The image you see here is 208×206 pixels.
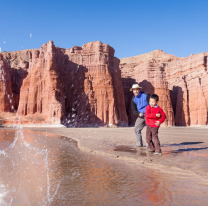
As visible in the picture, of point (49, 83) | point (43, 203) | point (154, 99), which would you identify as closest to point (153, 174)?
point (43, 203)

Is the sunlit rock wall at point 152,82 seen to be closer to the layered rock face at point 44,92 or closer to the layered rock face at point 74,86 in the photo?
the layered rock face at point 74,86

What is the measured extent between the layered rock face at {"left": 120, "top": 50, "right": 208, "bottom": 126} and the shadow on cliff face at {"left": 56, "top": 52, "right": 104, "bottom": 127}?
1707 cm

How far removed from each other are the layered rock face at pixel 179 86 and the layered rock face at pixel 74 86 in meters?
10.7

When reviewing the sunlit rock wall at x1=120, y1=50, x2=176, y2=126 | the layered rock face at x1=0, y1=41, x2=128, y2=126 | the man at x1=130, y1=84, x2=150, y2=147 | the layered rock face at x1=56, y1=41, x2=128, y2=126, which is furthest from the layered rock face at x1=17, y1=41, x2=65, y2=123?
the man at x1=130, y1=84, x2=150, y2=147

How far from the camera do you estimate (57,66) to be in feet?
151

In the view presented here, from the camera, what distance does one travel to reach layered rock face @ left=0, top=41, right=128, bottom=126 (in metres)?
40.4

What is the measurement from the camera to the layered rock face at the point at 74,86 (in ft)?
133

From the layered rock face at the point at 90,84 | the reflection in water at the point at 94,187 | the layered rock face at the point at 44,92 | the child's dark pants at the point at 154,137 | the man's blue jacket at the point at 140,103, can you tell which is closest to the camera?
the reflection in water at the point at 94,187

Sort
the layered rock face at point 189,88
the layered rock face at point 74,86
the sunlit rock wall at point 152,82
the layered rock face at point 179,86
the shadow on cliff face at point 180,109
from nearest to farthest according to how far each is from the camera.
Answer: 1. the layered rock face at point 74,86
2. the layered rock face at point 189,88
3. the layered rock face at point 179,86
4. the sunlit rock wall at point 152,82
5. the shadow on cliff face at point 180,109

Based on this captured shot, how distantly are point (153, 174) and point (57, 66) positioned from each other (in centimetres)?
4491

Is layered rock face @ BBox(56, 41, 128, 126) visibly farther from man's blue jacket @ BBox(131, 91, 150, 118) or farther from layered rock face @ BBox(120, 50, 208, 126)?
man's blue jacket @ BBox(131, 91, 150, 118)

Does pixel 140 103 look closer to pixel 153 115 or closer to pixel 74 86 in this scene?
pixel 153 115

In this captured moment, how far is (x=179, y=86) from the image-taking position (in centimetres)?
5719

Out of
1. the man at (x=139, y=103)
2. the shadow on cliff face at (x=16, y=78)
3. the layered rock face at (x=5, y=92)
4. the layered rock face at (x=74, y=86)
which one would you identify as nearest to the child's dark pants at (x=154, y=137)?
the man at (x=139, y=103)
